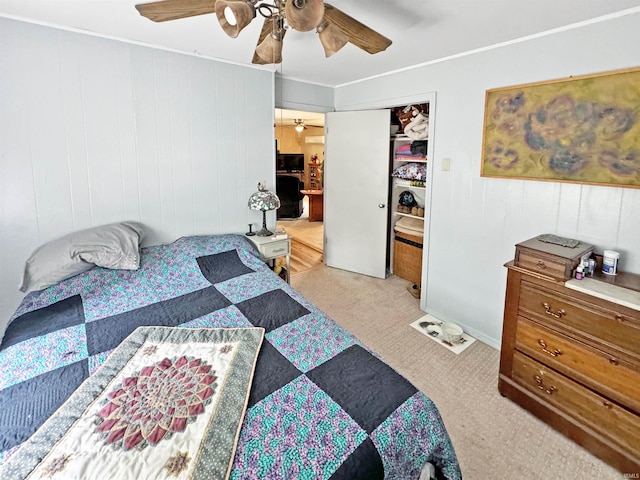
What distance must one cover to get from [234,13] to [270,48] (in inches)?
15.3

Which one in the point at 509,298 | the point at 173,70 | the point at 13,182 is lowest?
the point at 509,298

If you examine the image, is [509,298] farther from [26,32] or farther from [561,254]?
[26,32]

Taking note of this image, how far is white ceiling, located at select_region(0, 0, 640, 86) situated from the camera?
5.63 ft

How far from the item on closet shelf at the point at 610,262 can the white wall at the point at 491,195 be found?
163mm

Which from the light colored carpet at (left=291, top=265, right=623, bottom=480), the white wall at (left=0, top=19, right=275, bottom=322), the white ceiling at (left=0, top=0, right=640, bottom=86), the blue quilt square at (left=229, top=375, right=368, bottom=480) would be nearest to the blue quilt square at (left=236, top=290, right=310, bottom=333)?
the blue quilt square at (left=229, top=375, right=368, bottom=480)

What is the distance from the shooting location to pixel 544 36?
204cm

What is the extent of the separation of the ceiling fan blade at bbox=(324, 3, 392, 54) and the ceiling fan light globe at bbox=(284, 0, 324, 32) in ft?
0.62

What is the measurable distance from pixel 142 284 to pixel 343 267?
2.45 meters

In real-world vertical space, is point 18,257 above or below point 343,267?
above

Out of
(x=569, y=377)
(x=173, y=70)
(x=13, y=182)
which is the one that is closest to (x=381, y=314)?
(x=569, y=377)

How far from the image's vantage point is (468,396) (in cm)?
203

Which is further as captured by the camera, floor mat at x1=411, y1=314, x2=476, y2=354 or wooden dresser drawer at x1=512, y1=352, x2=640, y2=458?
floor mat at x1=411, y1=314, x2=476, y2=354

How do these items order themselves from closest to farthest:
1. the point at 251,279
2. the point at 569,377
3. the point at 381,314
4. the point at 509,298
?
the point at 569,377 → the point at 509,298 → the point at 251,279 → the point at 381,314

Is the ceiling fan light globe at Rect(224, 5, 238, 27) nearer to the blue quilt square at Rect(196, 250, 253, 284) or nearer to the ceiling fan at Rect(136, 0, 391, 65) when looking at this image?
the ceiling fan at Rect(136, 0, 391, 65)
